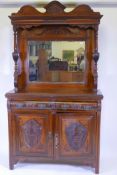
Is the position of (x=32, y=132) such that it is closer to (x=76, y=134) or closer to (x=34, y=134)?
(x=34, y=134)

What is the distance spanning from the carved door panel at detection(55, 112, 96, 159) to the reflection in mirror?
550 mm

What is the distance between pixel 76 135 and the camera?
3143 mm

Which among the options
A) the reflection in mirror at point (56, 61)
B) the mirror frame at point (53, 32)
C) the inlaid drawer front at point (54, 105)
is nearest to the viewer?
the inlaid drawer front at point (54, 105)

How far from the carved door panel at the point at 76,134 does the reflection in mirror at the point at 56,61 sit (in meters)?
0.55

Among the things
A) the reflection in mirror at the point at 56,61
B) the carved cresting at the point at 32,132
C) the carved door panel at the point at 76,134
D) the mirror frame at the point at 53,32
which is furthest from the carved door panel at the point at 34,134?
the reflection in mirror at the point at 56,61

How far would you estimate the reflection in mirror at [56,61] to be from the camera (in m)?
3.46

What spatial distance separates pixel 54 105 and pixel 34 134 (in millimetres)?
400

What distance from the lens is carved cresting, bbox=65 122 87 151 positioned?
3.13m

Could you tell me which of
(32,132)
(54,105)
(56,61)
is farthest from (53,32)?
(32,132)

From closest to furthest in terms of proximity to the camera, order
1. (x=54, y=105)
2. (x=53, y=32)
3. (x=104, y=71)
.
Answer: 1. (x=54, y=105)
2. (x=53, y=32)
3. (x=104, y=71)

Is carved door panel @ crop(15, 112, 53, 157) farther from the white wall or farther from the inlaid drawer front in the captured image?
the white wall

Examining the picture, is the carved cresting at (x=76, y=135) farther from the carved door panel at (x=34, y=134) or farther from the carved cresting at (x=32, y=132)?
the carved cresting at (x=32, y=132)

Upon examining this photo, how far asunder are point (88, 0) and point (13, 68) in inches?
49.3

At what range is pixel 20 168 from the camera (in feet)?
10.8
